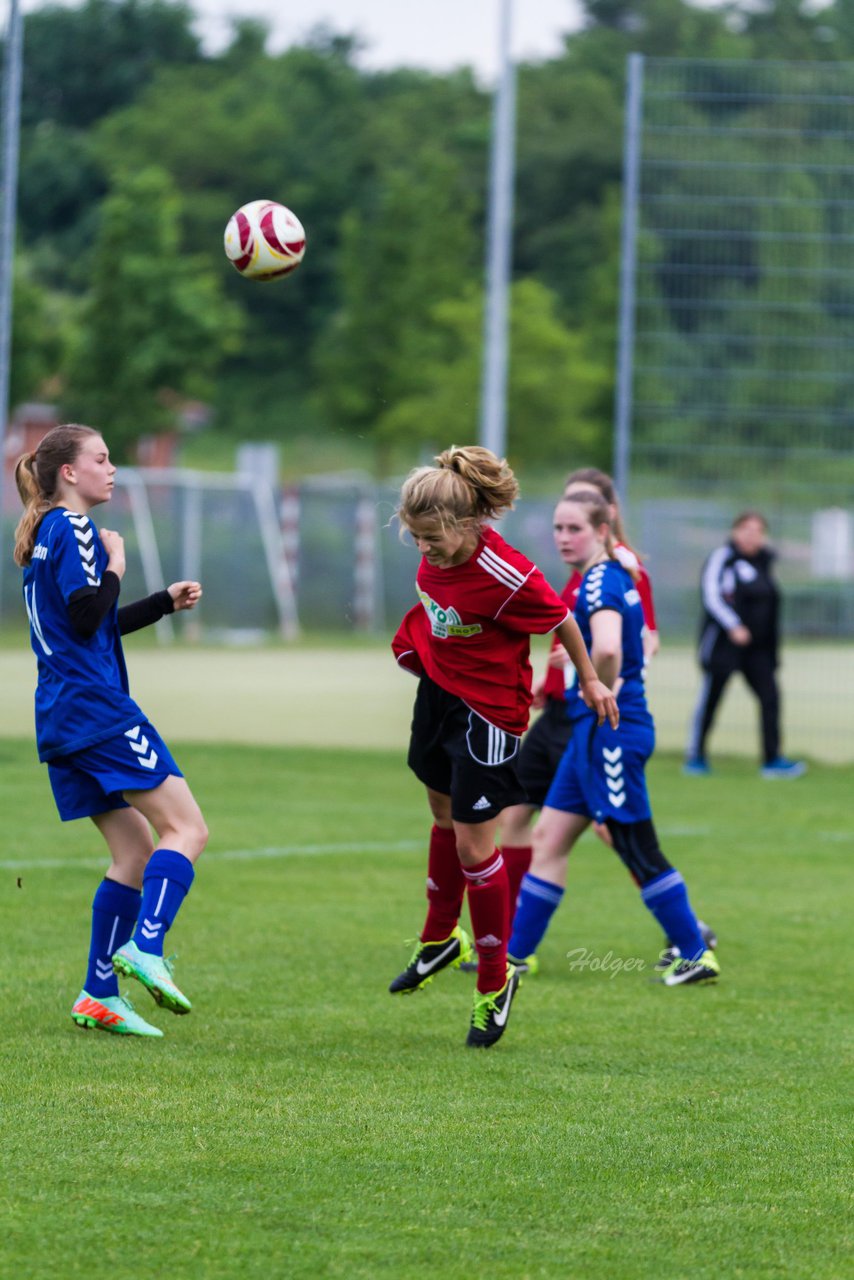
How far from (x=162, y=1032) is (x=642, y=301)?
36.7 feet

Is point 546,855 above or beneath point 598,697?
beneath

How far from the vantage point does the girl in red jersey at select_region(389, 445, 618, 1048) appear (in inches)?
225

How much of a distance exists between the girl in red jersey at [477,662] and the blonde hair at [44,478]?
1.05m

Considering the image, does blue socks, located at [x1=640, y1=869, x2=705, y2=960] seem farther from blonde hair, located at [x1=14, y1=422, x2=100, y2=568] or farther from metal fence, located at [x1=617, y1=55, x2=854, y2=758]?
metal fence, located at [x1=617, y1=55, x2=854, y2=758]

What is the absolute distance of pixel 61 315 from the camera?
5406 centimetres

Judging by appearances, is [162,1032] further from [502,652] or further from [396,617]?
[396,617]

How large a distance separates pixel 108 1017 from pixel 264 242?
3.09 meters

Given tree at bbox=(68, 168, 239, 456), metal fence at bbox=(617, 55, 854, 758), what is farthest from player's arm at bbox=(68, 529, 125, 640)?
tree at bbox=(68, 168, 239, 456)

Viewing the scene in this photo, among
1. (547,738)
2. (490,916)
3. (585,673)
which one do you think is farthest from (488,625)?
(547,738)

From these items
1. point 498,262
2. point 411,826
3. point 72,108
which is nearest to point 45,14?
point 72,108

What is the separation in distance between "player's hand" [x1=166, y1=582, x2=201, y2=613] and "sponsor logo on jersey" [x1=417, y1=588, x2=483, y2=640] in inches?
28.1

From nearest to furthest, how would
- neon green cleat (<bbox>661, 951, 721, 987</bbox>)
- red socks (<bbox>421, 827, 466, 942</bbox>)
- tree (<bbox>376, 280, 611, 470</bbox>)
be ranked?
1. red socks (<bbox>421, 827, 466, 942</bbox>)
2. neon green cleat (<bbox>661, 951, 721, 987</bbox>)
3. tree (<bbox>376, 280, 611, 470</bbox>)

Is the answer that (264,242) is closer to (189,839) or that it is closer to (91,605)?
(91,605)

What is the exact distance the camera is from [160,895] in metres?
5.87
